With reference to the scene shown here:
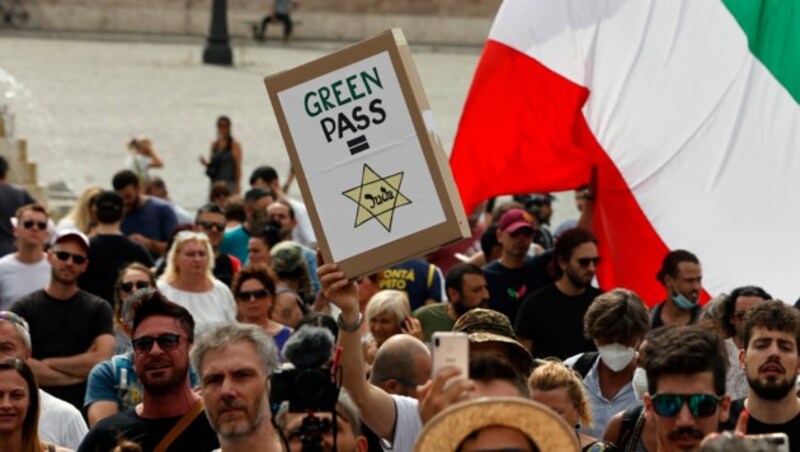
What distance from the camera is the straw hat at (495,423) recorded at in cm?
448

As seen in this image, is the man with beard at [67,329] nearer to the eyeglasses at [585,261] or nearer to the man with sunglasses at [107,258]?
the man with sunglasses at [107,258]

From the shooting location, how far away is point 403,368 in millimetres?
6910

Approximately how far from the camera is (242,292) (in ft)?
31.9

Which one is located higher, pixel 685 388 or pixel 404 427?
pixel 404 427

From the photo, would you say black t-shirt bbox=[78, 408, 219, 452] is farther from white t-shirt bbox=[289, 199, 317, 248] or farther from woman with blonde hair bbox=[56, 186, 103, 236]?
white t-shirt bbox=[289, 199, 317, 248]

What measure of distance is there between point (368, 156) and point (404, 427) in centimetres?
79

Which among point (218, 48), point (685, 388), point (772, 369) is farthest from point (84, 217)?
point (218, 48)

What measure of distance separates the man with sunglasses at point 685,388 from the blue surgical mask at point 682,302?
12.5ft

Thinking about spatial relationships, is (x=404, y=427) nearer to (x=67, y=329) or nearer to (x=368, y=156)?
(x=368, y=156)

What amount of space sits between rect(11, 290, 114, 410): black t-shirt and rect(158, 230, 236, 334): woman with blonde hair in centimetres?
66

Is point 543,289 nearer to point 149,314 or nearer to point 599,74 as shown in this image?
point 599,74

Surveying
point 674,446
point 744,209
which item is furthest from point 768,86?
point 674,446

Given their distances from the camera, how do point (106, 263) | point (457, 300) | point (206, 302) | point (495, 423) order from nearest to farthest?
point (495, 423), point (457, 300), point (206, 302), point (106, 263)

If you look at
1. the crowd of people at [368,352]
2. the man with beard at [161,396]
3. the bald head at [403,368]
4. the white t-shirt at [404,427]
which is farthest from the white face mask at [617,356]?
the white t-shirt at [404,427]
